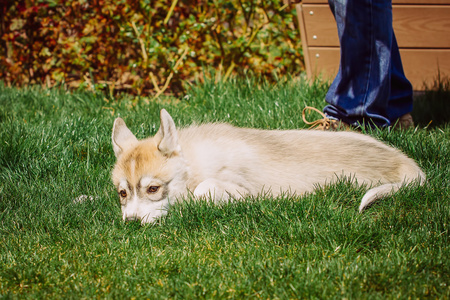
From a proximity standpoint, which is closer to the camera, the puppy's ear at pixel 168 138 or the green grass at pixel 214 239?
the green grass at pixel 214 239

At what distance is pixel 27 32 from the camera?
621cm

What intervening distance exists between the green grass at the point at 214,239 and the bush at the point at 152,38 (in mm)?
2312

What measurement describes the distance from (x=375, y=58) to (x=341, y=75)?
28 cm

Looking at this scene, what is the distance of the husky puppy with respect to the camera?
2.77 meters

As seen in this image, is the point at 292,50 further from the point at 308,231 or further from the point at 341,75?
the point at 308,231

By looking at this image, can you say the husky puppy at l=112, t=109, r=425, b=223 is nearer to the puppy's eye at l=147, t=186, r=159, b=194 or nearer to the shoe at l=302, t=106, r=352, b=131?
the puppy's eye at l=147, t=186, r=159, b=194

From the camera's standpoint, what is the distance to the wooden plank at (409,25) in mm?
4699

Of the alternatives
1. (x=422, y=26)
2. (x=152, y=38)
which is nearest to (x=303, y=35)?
(x=422, y=26)

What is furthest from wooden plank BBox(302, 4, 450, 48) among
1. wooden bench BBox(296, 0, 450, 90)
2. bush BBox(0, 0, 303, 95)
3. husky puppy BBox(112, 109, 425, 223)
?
husky puppy BBox(112, 109, 425, 223)

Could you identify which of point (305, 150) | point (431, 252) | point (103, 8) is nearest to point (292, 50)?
point (103, 8)

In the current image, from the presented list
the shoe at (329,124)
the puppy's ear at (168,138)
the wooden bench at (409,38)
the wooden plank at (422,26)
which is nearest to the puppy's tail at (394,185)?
the shoe at (329,124)

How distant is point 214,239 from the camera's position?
7.91 ft

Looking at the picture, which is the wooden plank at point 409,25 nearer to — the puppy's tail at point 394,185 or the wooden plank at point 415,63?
the wooden plank at point 415,63

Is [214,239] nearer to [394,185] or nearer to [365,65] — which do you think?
[394,185]
